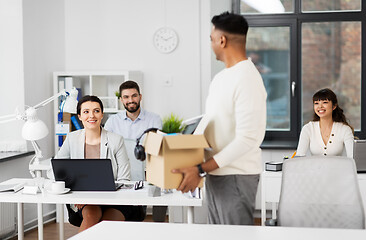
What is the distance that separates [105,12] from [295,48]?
203 centimetres

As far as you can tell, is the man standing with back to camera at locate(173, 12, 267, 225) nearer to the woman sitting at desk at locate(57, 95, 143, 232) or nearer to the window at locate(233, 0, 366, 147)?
the woman sitting at desk at locate(57, 95, 143, 232)

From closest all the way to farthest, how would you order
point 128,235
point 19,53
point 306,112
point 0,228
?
point 128,235 → point 0,228 → point 19,53 → point 306,112

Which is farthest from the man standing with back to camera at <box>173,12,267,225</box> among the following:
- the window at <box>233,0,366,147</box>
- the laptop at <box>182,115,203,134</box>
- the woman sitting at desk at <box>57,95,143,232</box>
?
the window at <box>233,0,366,147</box>

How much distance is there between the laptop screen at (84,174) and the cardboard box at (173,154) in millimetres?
987

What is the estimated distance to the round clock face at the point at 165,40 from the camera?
5632 millimetres

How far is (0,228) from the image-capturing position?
15.3ft

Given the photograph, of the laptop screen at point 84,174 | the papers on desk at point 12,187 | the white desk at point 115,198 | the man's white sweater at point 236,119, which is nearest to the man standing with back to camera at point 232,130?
the man's white sweater at point 236,119

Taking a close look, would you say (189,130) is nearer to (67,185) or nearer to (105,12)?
(67,185)

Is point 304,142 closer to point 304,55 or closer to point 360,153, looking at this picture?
point 360,153

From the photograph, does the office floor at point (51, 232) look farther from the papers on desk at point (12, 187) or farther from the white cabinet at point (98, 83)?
the papers on desk at point (12, 187)

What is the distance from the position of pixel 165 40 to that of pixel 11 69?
1.56 metres

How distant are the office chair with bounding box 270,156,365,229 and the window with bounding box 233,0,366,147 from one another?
2.88m

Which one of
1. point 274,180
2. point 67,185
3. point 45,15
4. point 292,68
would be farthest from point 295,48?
point 67,185

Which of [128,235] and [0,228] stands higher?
[128,235]
